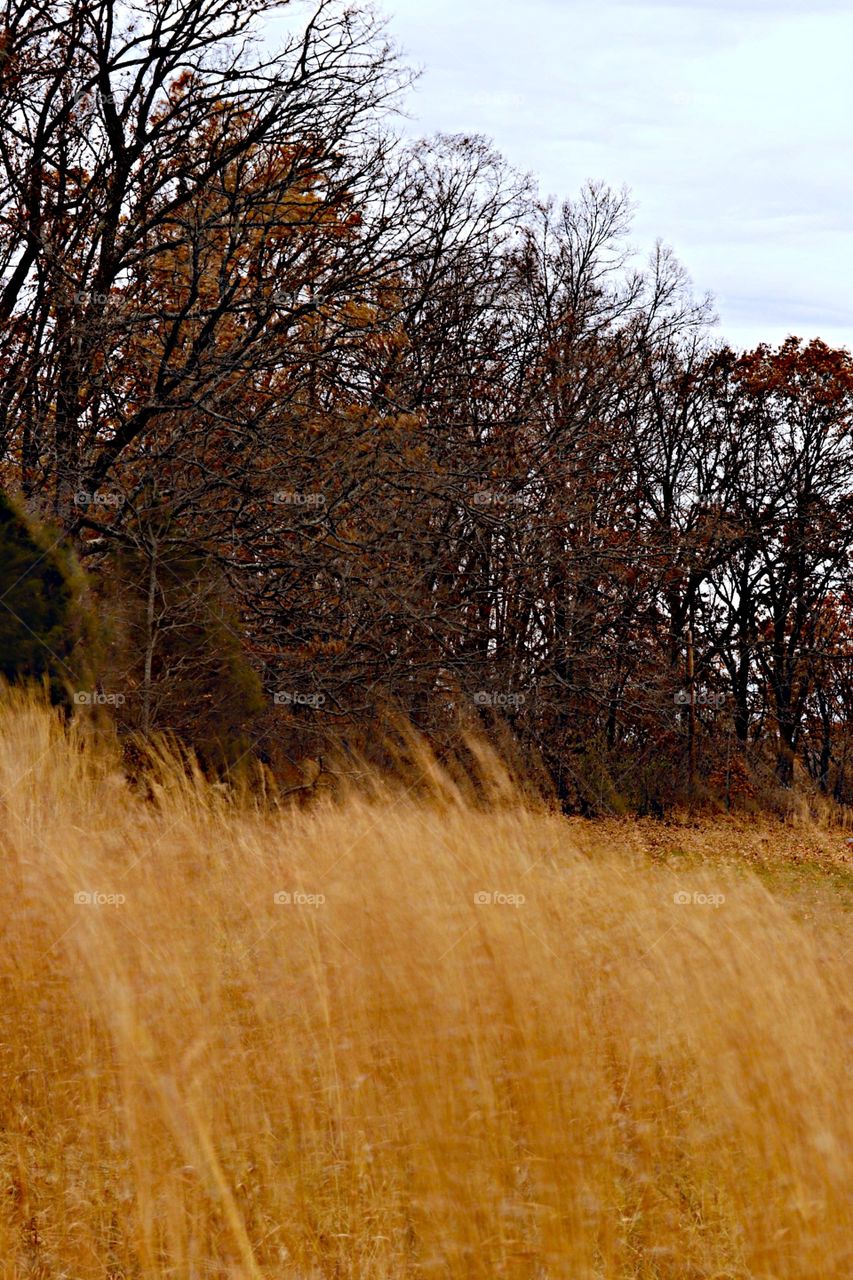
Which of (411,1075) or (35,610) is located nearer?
(411,1075)

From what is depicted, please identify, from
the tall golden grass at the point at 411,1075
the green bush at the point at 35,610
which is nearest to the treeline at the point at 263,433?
the green bush at the point at 35,610

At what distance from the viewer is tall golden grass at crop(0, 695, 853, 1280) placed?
335 cm

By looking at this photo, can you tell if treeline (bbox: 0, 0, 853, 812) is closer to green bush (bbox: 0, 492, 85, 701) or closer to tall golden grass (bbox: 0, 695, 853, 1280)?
green bush (bbox: 0, 492, 85, 701)

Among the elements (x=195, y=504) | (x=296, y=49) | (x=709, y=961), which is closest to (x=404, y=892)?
(x=709, y=961)

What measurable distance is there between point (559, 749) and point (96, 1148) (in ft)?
50.4

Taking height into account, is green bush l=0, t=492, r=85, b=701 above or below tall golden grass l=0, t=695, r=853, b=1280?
above

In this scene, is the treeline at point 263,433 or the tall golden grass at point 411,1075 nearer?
the tall golden grass at point 411,1075

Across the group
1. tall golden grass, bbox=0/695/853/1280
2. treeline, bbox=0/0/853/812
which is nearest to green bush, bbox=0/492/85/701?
treeline, bbox=0/0/853/812

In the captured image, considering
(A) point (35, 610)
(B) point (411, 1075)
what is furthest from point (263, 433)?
(B) point (411, 1075)

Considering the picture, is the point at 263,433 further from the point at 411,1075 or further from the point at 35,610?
the point at 411,1075

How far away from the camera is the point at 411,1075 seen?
A: 4.00m

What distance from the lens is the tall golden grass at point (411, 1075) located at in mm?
3352

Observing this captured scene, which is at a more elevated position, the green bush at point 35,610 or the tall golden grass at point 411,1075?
the green bush at point 35,610

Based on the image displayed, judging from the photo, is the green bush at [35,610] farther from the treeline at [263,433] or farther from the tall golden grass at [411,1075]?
the tall golden grass at [411,1075]
